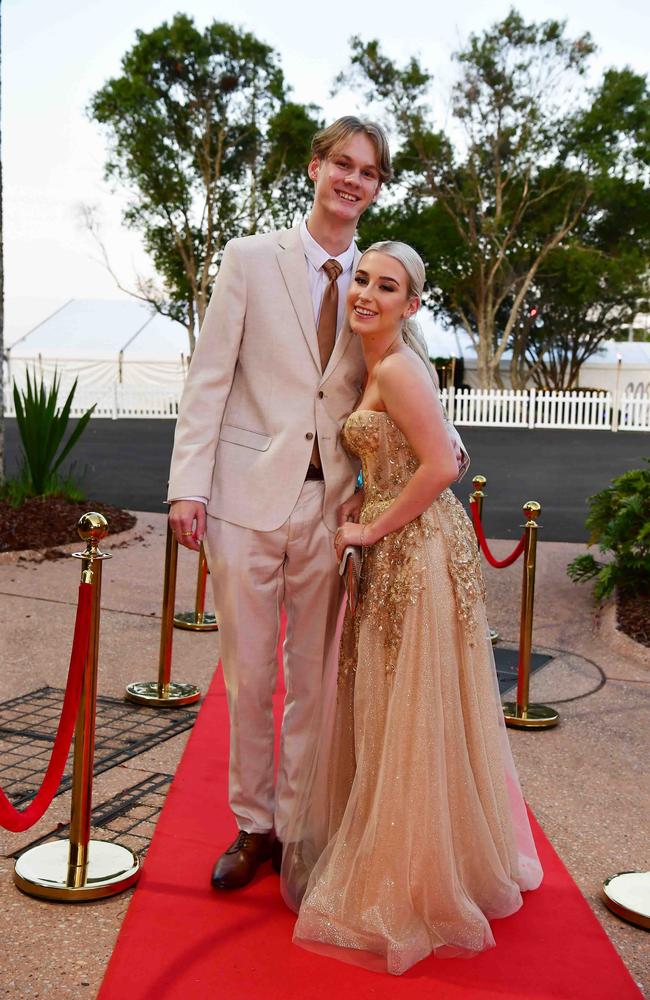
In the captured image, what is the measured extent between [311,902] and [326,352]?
1635mm

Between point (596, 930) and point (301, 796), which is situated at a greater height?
point (301, 796)

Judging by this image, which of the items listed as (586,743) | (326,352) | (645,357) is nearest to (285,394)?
(326,352)

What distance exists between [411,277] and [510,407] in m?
25.1

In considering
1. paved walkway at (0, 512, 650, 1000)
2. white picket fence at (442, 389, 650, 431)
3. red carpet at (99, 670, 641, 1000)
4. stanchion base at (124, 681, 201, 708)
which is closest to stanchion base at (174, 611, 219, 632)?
paved walkway at (0, 512, 650, 1000)

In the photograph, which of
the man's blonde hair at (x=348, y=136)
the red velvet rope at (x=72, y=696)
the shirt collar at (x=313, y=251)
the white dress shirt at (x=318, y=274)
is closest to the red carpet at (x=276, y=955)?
→ the red velvet rope at (x=72, y=696)

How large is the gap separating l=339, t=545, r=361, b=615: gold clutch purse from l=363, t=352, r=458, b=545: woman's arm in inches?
6.8

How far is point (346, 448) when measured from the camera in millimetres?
3244

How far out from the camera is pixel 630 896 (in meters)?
3.21

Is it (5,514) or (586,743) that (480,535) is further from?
(5,514)

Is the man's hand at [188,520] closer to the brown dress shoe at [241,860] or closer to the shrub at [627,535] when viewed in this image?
the brown dress shoe at [241,860]

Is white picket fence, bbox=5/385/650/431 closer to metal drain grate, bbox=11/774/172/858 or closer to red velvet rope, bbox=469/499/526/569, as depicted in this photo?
red velvet rope, bbox=469/499/526/569

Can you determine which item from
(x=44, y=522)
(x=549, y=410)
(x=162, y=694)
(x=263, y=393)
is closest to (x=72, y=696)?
(x=263, y=393)

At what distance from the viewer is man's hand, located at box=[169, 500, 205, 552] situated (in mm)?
3160

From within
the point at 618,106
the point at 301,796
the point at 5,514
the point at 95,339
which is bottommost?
the point at 301,796
